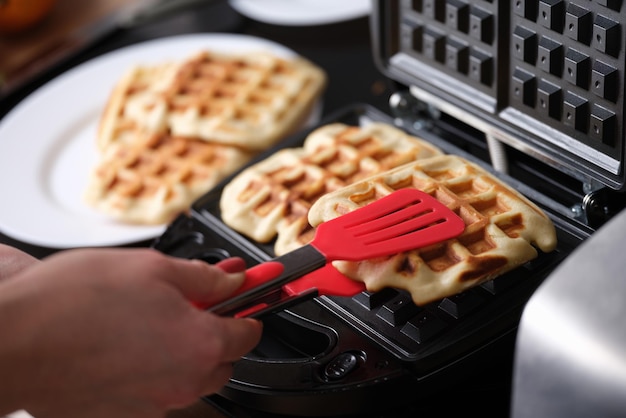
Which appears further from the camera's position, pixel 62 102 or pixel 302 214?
pixel 62 102

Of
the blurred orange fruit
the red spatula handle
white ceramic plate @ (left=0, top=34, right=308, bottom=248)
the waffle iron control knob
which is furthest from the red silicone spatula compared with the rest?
the blurred orange fruit

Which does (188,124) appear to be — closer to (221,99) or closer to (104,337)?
(221,99)

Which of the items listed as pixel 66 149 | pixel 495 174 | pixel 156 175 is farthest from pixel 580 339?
pixel 66 149

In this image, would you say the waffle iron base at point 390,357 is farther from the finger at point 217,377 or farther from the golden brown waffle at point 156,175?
the golden brown waffle at point 156,175

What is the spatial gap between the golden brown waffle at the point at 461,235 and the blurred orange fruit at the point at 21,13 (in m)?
1.32

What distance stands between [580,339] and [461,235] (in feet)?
1.19

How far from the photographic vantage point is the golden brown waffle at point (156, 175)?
161 centimetres

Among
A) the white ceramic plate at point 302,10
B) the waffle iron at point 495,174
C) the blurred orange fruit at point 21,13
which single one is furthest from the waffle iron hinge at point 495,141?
the blurred orange fruit at point 21,13

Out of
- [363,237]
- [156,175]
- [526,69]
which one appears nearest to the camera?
[363,237]

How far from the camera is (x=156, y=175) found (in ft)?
5.54

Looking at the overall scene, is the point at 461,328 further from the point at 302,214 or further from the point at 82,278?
the point at 82,278

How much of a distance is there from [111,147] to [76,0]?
78cm

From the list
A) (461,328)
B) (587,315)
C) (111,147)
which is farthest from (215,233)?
(587,315)

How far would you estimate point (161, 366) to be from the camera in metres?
0.82
